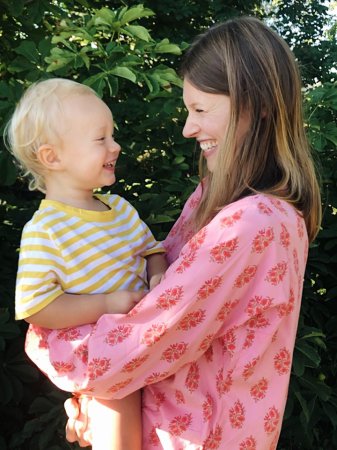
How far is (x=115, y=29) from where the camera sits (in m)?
2.86

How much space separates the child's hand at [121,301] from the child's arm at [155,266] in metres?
0.16

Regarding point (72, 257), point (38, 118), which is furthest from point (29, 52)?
point (72, 257)

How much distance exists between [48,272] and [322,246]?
224cm

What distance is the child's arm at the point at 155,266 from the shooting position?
195cm

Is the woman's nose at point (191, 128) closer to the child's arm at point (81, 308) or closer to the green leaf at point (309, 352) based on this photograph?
the child's arm at point (81, 308)

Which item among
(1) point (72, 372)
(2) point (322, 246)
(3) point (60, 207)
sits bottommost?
(2) point (322, 246)

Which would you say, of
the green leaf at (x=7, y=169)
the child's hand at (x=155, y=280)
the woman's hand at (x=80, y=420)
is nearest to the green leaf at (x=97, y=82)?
the green leaf at (x=7, y=169)

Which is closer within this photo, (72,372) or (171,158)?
(72,372)

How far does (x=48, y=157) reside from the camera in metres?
1.89

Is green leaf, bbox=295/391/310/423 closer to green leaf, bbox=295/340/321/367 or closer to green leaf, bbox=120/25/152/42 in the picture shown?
green leaf, bbox=295/340/321/367

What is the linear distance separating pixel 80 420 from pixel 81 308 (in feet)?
1.15

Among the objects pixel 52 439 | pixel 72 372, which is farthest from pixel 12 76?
pixel 72 372

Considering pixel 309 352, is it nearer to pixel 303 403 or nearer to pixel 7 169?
pixel 303 403

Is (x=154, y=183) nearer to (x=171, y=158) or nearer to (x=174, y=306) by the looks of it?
(x=171, y=158)
